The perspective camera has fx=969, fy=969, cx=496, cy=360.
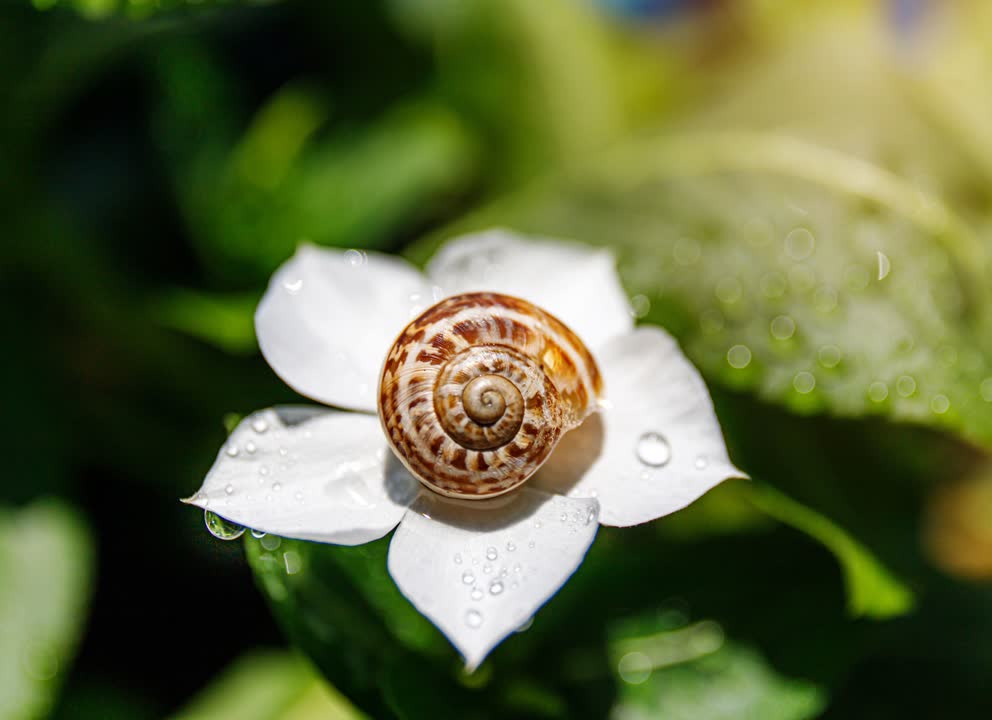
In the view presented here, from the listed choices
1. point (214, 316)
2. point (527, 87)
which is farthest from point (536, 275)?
point (527, 87)

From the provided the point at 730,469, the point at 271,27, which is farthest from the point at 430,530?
the point at 271,27

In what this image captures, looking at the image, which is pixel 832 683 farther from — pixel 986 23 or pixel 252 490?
pixel 986 23

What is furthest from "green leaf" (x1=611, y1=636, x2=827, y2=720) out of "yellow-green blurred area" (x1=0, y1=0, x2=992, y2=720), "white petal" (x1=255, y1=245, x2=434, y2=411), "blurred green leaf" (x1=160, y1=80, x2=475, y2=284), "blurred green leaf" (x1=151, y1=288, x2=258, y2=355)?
"blurred green leaf" (x1=160, y1=80, x2=475, y2=284)

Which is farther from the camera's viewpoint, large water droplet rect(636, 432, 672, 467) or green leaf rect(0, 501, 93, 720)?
green leaf rect(0, 501, 93, 720)

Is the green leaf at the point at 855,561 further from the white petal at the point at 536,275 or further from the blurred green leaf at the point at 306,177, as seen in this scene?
the blurred green leaf at the point at 306,177

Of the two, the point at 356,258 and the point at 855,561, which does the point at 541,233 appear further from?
the point at 855,561

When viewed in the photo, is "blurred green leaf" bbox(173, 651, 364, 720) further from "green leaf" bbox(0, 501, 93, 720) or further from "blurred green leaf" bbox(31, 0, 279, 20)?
"blurred green leaf" bbox(31, 0, 279, 20)
